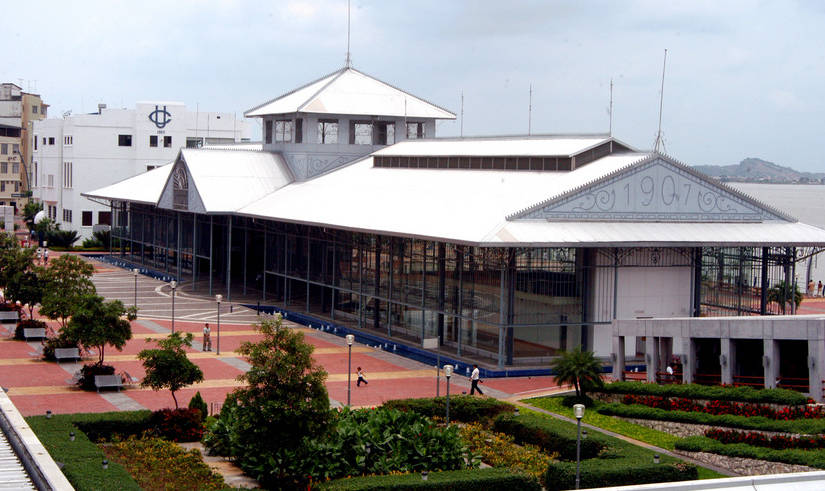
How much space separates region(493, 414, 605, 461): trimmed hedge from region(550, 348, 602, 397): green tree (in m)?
4.16

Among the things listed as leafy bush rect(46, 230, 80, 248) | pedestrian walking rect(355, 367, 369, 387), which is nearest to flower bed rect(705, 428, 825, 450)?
pedestrian walking rect(355, 367, 369, 387)

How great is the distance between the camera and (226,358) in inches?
2082

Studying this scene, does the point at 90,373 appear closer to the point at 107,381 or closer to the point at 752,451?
the point at 107,381

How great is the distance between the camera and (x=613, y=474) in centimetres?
3088

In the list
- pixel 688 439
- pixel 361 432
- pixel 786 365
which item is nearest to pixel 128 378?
pixel 361 432

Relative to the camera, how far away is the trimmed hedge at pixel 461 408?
3934 centimetres

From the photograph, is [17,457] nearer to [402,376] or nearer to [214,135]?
[402,376]

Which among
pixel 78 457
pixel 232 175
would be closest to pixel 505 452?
pixel 78 457

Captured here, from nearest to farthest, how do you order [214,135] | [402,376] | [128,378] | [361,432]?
1. [361,432]
2. [128,378]
3. [402,376]
4. [214,135]

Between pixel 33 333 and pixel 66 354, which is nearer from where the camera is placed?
pixel 66 354

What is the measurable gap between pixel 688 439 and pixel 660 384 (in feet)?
20.8

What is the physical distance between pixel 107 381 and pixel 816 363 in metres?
27.4

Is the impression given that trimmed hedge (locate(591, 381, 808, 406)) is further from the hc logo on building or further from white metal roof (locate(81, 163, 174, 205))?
the hc logo on building

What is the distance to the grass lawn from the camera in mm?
37031
